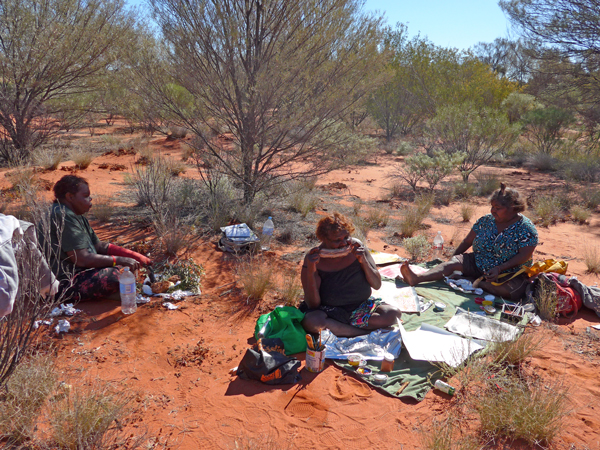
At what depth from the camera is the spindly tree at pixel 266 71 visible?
258 inches

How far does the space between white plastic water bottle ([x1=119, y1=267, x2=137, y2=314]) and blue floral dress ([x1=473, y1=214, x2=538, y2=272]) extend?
3.70m

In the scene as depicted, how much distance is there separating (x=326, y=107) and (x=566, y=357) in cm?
491

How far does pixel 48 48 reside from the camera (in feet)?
27.5

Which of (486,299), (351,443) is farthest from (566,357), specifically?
(351,443)

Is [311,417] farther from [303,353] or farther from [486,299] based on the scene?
[486,299]

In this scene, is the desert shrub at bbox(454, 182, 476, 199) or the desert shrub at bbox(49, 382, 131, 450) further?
the desert shrub at bbox(454, 182, 476, 199)

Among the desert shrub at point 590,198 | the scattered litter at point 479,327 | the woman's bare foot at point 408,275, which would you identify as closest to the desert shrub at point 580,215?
the desert shrub at point 590,198

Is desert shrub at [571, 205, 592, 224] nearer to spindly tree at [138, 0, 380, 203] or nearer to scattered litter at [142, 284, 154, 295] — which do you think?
spindly tree at [138, 0, 380, 203]

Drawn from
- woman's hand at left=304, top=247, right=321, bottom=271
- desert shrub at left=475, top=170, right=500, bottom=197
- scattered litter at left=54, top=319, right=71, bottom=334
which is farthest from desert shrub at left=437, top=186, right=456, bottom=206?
scattered litter at left=54, top=319, right=71, bottom=334

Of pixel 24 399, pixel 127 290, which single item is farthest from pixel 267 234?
pixel 24 399

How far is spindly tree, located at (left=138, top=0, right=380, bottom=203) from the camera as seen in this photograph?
656cm

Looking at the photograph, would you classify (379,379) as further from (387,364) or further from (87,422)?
(87,422)

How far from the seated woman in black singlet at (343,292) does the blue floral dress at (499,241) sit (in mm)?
1672

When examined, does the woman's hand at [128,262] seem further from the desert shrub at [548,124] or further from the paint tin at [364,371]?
the desert shrub at [548,124]
